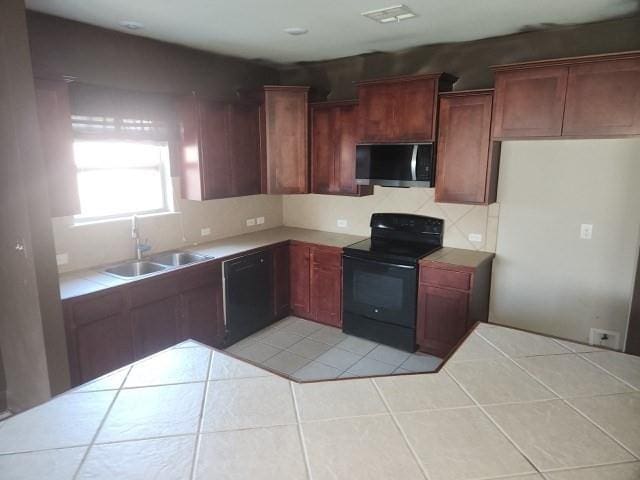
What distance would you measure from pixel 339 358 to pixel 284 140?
2.17 metres

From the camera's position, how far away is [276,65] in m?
4.45

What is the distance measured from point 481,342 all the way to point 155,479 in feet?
4.04

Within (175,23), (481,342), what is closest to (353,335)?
(481,342)

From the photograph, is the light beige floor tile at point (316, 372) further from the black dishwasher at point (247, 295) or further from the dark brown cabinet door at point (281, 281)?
the dark brown cabinet door at point (281, 281)

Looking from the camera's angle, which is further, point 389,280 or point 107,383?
point 389,280

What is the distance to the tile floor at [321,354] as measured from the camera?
3365mm

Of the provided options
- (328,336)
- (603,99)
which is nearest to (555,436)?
(603,99)

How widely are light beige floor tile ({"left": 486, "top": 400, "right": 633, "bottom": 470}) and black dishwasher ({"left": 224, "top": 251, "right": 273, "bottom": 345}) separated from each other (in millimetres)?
2790

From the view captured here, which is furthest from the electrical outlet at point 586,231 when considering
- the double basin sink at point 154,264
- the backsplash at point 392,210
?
the double basin sink at point 154,264

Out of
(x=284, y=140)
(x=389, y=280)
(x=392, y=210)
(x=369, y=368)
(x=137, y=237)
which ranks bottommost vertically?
(x=369, y=368)

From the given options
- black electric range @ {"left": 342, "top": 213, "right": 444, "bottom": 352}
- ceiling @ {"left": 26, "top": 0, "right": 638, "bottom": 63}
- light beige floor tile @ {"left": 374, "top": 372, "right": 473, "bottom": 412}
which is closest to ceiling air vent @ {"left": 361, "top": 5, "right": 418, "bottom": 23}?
ceiling @ {"left": 26, "top": 0, "right": 638, "bottom": 63}

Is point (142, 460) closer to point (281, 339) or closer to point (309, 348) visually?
point (309, 348)

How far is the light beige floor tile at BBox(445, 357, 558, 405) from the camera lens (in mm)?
1278

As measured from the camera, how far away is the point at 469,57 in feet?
11.6
